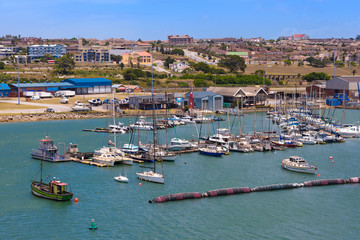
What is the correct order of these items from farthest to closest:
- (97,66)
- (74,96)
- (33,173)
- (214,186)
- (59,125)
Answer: (97,66) → (74,96) → (59,125) → (33,173) → (214,186)

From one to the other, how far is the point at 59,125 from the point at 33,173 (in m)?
18.7

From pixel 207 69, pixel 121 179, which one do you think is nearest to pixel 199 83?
pixel 207 69

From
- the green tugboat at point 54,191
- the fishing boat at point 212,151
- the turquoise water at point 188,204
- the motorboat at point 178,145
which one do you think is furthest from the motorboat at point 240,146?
the green tugboat at point 54,191

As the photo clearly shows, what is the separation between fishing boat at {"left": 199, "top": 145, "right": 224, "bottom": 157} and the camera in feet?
109

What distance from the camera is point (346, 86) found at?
67.7m

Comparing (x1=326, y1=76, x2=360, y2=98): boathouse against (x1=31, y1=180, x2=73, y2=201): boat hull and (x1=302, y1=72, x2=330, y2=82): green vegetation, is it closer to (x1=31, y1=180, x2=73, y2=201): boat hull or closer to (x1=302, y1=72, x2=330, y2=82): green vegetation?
(x1=302, y1=72, x2=330, y2=82): green vegetation

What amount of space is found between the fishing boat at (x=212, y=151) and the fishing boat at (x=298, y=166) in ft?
16.0

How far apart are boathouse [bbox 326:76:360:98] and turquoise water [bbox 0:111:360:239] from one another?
119 feet

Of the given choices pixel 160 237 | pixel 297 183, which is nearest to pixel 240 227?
pixel 160 237

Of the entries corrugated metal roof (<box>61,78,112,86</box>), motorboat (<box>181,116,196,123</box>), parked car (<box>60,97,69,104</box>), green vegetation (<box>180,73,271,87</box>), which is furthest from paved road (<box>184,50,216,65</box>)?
motorboat (<box>181,116,196,123</box>)

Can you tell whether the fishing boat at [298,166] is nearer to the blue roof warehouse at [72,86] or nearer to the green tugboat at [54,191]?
the green tugboat at [54,191]

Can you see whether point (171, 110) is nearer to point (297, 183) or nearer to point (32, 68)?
point (297, 183)

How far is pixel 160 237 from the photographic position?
19.3 m

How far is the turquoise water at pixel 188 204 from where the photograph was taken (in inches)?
782
